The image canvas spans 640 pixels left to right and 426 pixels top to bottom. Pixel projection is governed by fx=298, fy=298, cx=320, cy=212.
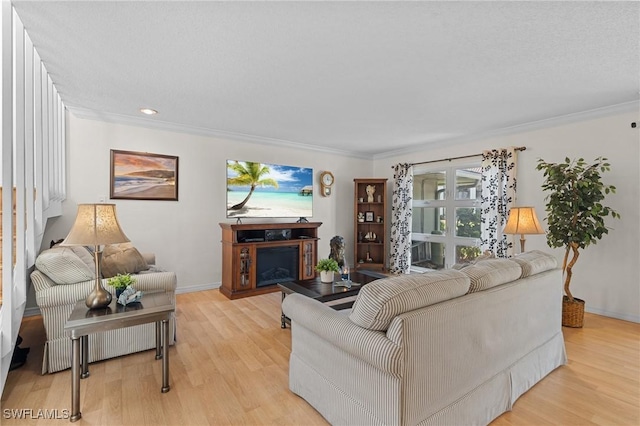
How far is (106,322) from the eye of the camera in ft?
5.92

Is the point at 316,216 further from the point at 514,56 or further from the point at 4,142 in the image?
the point at 4,142

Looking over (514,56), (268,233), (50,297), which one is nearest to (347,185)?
(268,233)

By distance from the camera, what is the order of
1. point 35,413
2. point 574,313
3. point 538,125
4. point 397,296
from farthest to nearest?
point 538,125 < point 574,313 < point 35,413 < point 397,296

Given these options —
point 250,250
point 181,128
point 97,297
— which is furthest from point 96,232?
point 181,128

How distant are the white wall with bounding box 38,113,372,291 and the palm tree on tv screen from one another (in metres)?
0.12

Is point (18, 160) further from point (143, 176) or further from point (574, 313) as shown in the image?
point (574, 313)

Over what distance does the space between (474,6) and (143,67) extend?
2415mm

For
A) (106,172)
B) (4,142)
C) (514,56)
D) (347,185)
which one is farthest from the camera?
(347,185)

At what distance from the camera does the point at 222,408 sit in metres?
1.82

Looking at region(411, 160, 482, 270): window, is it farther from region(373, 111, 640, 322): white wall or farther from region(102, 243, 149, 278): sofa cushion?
region(102, 243, 149, 278): sofa cushion

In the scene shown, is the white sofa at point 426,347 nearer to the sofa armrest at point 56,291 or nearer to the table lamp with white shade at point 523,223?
the table lamp with white shade at point 523,223

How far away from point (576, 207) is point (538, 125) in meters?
1.29

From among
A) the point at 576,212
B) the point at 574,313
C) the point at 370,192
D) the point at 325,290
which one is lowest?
the point at 574,313

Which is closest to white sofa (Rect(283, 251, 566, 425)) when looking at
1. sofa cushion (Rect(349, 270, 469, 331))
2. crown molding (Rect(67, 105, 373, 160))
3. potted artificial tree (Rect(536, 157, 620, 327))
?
sofa cushion (Rect(349, 270, 469, 331))
